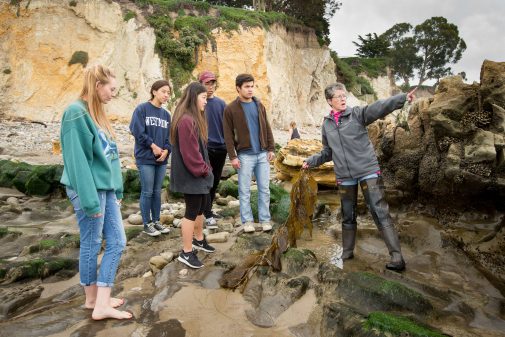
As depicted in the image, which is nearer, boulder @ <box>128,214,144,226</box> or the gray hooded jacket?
the gray hooded jacket

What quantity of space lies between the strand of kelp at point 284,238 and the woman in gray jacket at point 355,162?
55 cm

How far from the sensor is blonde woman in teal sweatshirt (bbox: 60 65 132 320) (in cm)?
277

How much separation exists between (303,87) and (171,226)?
86.4 feet

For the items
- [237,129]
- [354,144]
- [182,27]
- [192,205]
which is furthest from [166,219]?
[182,27]

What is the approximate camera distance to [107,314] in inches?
117

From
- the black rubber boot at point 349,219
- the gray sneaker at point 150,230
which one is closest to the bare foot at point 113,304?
the gray sneaker at point 150,230

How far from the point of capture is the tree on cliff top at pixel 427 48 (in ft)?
156

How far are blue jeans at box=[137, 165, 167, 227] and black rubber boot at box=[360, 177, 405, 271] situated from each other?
2.66m

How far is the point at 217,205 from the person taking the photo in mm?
7047

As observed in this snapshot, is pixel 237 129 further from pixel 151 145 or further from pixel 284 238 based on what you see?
pixel 284 238

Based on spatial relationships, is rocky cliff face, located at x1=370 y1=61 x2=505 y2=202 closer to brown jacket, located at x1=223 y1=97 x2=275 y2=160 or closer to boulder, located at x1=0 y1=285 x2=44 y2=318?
brown jacket, located at x1=223 y1=97 x2=275 y2=160

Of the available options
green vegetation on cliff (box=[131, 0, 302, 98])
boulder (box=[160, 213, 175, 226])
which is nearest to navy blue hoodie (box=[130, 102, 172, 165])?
boulder (box=[160, 213, 175, 226])

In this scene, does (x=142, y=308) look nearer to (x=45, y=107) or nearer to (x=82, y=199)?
(x=82, y=199)

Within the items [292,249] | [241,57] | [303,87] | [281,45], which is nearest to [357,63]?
[303,87]
